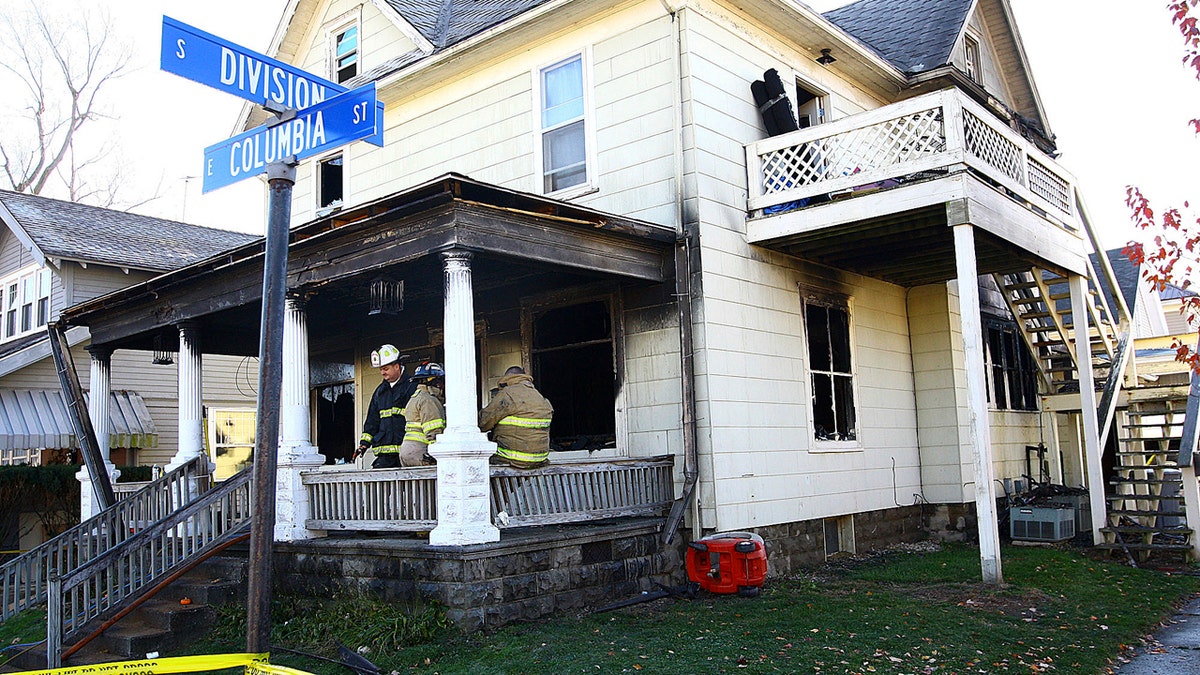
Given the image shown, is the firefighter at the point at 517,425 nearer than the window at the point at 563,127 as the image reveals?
Yes

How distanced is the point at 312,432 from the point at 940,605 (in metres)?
10.5

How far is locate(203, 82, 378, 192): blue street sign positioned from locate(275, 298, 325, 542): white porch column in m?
4.67

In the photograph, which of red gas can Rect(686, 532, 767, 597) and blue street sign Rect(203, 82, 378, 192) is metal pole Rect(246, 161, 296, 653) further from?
red gas can Rect(686, 532, 767, 597)

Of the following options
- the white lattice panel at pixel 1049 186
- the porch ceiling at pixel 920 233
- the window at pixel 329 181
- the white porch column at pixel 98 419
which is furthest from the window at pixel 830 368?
the white porch column at pixel 98 419

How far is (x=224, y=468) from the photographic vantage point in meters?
22.2

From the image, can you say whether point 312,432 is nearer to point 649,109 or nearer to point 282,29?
point 282,29

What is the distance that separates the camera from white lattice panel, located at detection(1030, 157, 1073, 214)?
12.7 metres

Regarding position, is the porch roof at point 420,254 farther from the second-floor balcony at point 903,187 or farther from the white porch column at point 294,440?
the second-floor balcony at point 903,187

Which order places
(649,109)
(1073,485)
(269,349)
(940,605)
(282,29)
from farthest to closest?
(1073,485) → (282,29) → (649,109) → (940,605) → (269,349)

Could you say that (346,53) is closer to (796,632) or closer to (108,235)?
(108,235)

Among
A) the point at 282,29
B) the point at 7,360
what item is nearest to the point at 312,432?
the point at 282,29

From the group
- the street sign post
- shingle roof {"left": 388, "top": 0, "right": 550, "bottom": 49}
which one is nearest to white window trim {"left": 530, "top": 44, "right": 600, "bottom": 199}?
shingle roof {"left": 388, "top": 0, "right": 550, "bottom": 49}

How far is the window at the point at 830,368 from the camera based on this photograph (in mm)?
12656

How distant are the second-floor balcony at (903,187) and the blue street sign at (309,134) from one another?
701cm
